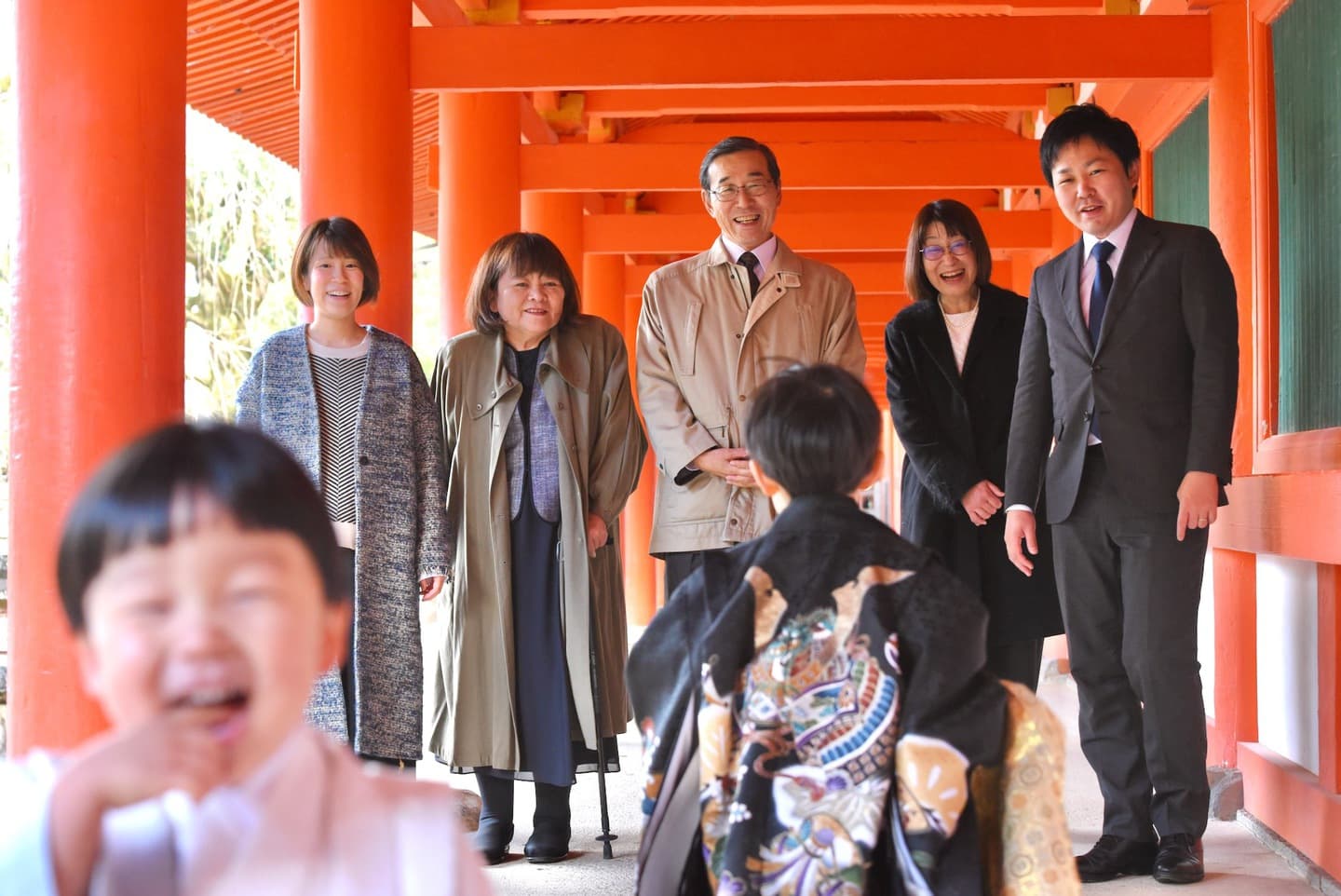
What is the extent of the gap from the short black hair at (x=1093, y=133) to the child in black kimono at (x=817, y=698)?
4.78ft

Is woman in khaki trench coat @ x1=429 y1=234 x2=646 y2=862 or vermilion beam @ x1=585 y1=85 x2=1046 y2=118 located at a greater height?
vermilion beam @ x1=585 y1=85 x2=1046 y2=118

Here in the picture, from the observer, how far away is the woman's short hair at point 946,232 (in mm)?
3467

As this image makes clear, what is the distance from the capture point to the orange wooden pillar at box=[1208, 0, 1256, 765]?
388 centimetres

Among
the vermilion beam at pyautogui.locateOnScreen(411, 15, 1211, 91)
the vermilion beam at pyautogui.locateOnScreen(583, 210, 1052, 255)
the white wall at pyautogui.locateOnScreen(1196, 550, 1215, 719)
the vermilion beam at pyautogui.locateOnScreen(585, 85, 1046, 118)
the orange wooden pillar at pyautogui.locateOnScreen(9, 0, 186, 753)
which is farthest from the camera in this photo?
the vermilion beam at pyautogui.locateOnScreen(583, 210, 1052, 255)

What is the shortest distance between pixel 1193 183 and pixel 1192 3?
0.58 meters

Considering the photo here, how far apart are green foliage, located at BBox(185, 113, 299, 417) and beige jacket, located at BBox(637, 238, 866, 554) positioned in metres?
13.2

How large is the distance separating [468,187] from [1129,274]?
441 centimetres

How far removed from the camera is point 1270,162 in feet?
12.4

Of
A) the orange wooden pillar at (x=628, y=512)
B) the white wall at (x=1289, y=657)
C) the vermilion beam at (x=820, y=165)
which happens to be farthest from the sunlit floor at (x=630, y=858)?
the orange wooden pillar at (x=628, y=512)

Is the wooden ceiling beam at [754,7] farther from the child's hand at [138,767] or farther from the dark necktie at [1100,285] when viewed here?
the child's hand at [138,767]

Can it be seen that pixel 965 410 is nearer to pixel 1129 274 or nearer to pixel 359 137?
pixel 1129 274

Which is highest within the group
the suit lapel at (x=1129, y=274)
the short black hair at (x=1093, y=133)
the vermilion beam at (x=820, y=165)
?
the vermilion beam at (x=820, y=165)

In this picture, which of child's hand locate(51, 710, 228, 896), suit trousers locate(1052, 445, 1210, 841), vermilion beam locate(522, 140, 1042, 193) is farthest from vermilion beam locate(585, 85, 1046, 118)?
child's hand locate(51, 710, 228, 896)

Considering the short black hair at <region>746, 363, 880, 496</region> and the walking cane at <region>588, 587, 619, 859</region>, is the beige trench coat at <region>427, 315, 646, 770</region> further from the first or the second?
the short black hair at <region>746, 363, 880, 496</region>
